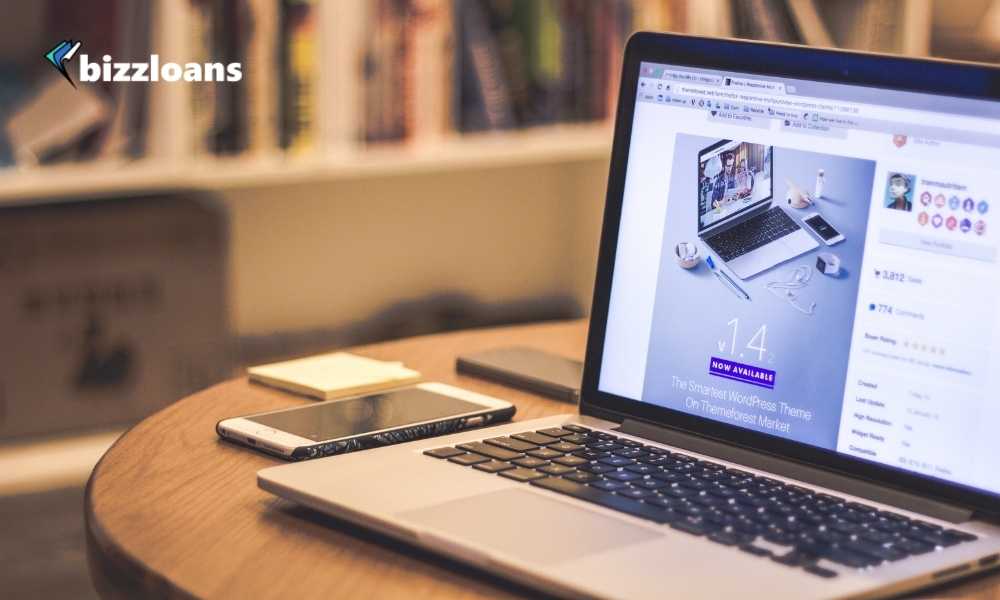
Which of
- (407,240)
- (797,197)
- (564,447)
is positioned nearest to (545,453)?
(564,447)

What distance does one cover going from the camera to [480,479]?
798 mm

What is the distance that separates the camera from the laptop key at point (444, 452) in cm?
85

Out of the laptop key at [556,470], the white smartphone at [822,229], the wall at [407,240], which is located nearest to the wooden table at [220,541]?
the laptop key at [556,470]

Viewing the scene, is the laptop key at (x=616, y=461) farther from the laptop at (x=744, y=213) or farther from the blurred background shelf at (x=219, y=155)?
the blurred background shelf at (x=219, y=155)

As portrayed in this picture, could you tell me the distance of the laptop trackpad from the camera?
0.68 m

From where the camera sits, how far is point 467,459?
2.75 feet

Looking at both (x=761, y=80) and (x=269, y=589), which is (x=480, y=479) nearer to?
(x=269, y=589)

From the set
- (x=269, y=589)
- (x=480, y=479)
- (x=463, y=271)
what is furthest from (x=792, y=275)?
(x=463, y=271)

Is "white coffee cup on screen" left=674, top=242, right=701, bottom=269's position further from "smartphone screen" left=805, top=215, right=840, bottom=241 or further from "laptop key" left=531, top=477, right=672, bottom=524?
"laptop key" left=531, top=477, right=672, bottom=524

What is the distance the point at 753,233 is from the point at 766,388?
0.10m

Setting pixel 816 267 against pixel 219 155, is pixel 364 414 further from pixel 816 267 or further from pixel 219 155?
pixel 219 155

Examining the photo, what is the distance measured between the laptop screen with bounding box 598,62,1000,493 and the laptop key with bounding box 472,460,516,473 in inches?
5.7

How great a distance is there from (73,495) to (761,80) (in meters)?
1.53

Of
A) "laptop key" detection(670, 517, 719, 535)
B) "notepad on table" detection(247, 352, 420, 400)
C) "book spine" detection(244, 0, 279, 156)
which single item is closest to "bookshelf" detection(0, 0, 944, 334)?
"book spine" detection(244, 0, 279, 156)
